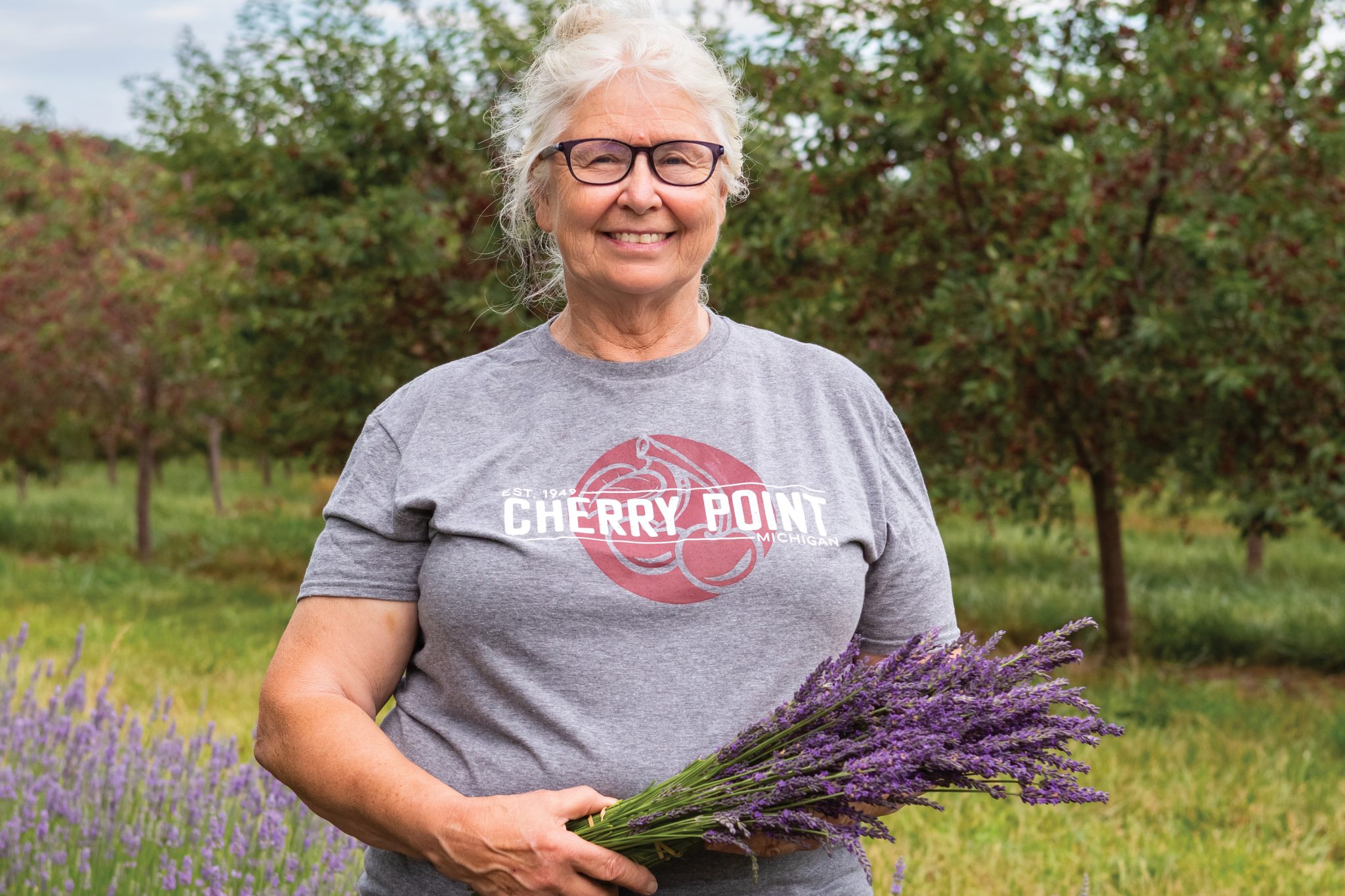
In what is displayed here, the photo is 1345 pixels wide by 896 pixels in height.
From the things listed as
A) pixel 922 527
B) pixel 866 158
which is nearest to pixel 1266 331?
pixel 866 158

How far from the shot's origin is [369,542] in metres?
1.73

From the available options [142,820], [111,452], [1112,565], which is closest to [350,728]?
[142,820]

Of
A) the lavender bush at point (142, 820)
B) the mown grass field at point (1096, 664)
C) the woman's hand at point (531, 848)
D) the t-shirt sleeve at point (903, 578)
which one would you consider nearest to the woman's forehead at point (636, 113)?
the t-shirt sleeve at point (903, 578)

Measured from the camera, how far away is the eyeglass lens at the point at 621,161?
1.82 metres

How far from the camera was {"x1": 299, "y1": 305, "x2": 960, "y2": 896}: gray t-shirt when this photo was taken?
1.64m

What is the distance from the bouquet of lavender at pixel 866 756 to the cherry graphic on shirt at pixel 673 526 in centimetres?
20

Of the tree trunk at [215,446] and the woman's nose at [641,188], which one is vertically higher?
the woman's nose at [641,188]

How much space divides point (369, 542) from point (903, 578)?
777mm

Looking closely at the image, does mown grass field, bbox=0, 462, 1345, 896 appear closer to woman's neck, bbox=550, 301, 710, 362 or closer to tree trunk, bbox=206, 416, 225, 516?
tree trunk, bbox=206, 416, 225, 516


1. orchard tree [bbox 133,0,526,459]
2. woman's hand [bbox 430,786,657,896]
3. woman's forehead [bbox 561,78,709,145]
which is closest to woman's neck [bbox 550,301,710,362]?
woman's forehead [bbox 561,78,709,145]

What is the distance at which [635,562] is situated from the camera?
1647 mm

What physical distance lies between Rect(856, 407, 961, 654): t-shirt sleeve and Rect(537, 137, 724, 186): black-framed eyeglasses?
0.50 m

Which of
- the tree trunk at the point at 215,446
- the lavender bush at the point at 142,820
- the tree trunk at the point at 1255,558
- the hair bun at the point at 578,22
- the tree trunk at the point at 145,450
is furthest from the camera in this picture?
the tree trunk at the point at 215,446

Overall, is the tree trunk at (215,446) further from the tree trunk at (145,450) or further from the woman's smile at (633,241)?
the woman's smile at (633,241)
